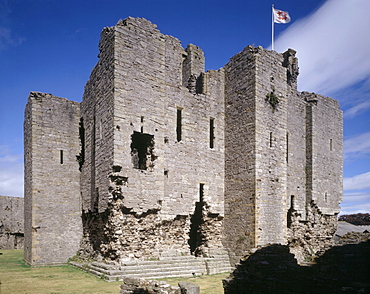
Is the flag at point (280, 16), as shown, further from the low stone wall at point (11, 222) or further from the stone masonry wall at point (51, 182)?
the low stone wall at point (11, 222)

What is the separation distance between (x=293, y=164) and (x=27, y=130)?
1433 centimetres

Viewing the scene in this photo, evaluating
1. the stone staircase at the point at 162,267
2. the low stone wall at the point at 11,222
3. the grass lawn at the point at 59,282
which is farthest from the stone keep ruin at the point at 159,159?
the low stone wall at the point at 11,222

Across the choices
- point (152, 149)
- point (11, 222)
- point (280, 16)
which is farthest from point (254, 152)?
point (11, 222)

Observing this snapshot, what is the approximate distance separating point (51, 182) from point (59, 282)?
20.0 ft

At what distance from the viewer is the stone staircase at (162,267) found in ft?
39.3

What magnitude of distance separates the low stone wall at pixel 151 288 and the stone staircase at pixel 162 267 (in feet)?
9.20

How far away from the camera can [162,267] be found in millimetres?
12984

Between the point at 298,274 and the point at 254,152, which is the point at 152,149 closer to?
the point at 254,152

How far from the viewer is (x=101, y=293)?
9.64m

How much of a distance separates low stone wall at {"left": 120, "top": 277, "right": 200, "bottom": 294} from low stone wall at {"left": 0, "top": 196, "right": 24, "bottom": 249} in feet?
75.4

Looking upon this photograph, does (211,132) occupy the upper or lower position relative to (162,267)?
upper

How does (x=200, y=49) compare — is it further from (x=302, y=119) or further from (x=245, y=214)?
(x=245, y=214)

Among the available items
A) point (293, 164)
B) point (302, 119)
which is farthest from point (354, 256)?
point (302, 119)

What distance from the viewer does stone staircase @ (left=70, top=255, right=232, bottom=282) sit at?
12.0 meters
